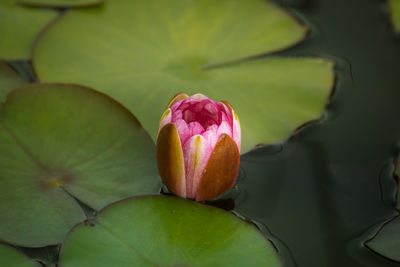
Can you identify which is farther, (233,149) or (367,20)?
(367,20)

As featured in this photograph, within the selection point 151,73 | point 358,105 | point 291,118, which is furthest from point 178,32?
point 358,105

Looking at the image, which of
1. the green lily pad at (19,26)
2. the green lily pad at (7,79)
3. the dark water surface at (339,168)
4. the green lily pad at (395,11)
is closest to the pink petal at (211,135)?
the dark water surface at (339,168)

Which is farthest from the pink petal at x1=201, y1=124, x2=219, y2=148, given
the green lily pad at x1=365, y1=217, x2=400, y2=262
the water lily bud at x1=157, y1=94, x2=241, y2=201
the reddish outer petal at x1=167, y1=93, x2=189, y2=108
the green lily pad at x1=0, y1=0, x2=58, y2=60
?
the green lily pad at x1=0, y1=0, x2=58, y2=60

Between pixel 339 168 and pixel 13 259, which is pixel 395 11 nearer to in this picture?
pixel 339 168

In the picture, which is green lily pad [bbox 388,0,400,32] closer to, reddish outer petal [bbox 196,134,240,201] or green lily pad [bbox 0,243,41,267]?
reddish outer petal [bbox 196,134,240,201]

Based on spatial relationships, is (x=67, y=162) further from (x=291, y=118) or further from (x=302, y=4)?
(x=302, y=4)

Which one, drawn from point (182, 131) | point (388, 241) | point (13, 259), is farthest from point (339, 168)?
point (13, 259)

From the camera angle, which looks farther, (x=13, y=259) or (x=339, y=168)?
(x=339, y=168)

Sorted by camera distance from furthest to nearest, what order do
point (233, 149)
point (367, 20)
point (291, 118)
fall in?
point (367, 20), point (291, 118), point (233, 149)
